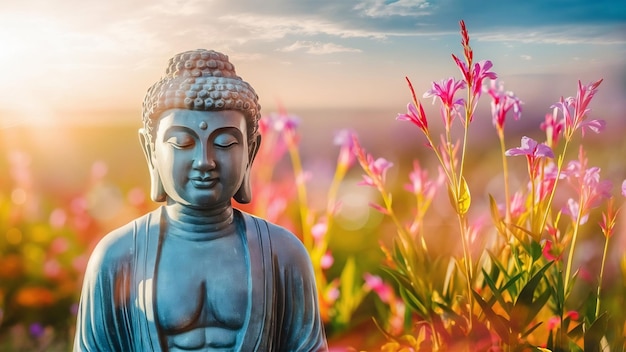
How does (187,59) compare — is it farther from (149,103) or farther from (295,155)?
(295,155)

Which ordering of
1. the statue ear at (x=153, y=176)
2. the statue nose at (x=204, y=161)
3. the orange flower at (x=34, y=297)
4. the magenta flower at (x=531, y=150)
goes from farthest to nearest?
the orange flower at (x=34, y=297), the magenta flower at (x=531, y=150), the statue ear at (x=153, y=176), the statue nose at (x=204, y=161)

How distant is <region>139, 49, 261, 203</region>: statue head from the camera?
1.53 metres

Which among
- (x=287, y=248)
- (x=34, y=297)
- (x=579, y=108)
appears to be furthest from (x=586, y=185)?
(x=34, y=297)

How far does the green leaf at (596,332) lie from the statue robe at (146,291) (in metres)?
0.68

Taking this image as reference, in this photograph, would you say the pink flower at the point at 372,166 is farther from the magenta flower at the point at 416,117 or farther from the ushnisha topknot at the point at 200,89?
the ushnisha topknot at the point at 200,89

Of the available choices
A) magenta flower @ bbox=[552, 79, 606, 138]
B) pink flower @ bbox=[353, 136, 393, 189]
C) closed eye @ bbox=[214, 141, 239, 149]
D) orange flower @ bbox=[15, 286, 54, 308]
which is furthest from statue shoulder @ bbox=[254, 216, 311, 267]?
orange flower @ bbox=[15, 286, 54, 308]

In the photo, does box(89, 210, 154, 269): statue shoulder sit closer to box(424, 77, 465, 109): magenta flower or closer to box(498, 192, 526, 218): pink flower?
box(424, 77, 465, 109): magenta flower

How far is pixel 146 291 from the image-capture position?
156 cm

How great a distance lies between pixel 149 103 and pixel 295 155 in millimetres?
873

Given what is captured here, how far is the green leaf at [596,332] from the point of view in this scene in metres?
1.88

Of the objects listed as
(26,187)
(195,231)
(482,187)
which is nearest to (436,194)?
(482,187)

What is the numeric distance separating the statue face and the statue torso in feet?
0.37

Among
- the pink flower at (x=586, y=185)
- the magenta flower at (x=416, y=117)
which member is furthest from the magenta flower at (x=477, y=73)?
the pink flower at (x=586, y=185)

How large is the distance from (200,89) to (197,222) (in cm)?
27
